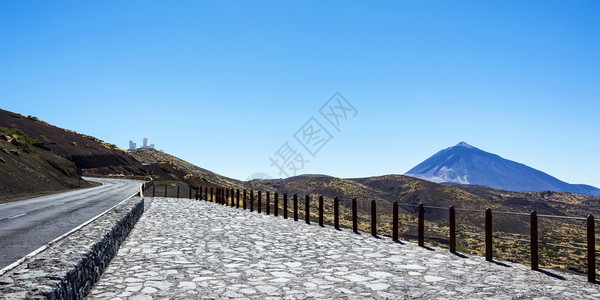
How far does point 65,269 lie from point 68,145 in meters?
91.9

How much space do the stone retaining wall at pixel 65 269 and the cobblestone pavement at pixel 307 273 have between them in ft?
1.16

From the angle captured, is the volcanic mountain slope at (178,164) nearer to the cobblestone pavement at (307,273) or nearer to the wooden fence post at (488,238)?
the cobblestone pavement at (307,273)

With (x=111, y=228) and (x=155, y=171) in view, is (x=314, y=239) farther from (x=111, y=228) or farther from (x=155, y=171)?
(x=155, y=171)

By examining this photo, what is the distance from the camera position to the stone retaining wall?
14.0 ft

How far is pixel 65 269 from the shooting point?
16.7ft

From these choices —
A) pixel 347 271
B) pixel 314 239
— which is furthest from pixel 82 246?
pixel 314 239

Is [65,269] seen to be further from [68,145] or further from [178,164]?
[178,164]

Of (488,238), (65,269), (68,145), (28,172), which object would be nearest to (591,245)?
(488,238)

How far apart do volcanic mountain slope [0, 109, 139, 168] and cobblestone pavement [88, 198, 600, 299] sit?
77775 mm

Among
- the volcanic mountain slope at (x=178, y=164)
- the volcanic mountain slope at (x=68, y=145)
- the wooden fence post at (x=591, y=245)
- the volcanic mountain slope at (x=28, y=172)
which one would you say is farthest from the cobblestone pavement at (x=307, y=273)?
the volcanic mountain slope at (x=178, y=164)

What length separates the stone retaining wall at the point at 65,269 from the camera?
4.27 metres

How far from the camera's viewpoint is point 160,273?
7848 mm

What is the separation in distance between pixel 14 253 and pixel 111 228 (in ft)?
6.36

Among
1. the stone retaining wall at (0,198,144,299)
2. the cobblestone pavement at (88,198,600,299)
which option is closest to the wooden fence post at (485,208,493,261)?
the cobblestone pavement at (88,198,600,299)
